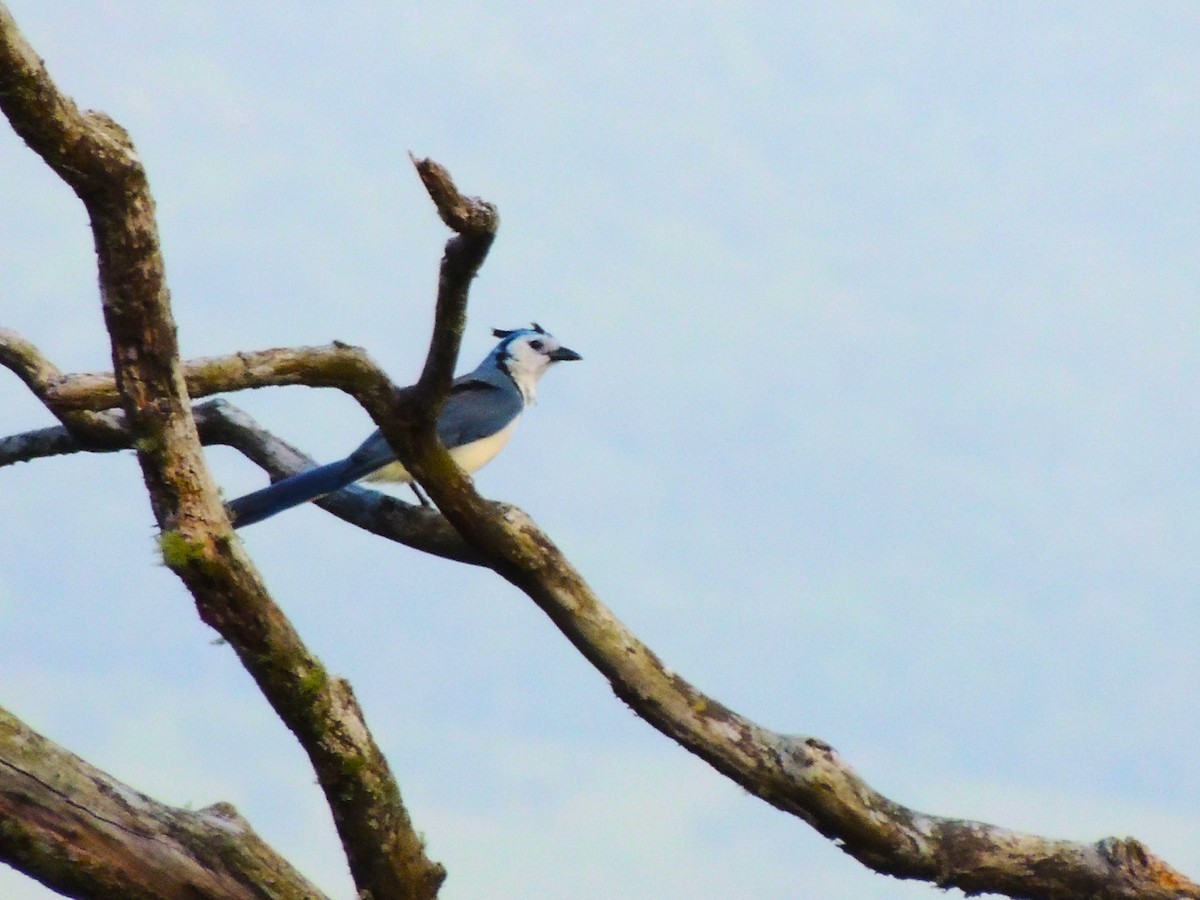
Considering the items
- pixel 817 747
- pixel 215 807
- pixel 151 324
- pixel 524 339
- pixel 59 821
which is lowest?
pixel 59 821

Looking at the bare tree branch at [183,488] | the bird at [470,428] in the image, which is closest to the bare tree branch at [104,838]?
the bare tree branch at [183,488]

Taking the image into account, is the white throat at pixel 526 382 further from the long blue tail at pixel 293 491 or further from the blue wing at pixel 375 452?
the long blue tail at pixel 293 491

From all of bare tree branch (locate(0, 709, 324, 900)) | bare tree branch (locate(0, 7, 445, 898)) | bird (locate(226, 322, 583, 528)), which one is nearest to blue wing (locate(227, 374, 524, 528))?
bird (locate(226, 322, 583, 528))

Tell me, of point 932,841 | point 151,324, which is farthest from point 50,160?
point 932,841

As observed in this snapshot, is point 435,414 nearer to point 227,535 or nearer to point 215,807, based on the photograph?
point 227,535

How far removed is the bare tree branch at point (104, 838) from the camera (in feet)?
13.3

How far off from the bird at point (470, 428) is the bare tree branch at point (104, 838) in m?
1.05

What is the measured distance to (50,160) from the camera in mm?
3648

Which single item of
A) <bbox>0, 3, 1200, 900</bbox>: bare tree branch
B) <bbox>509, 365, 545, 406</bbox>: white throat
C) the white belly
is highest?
<bbox>509, 365, 545, 406</bbox>: white throat

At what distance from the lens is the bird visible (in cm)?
548

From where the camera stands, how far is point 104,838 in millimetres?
4090

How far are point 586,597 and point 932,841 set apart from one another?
1375 mm

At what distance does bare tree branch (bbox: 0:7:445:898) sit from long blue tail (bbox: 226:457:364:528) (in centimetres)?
104

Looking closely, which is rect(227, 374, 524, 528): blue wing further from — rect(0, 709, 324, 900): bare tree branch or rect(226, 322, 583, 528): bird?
rect(0, 709, 324, 900): bare tree branch
